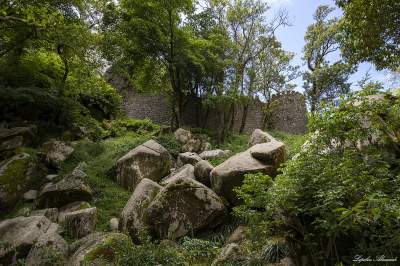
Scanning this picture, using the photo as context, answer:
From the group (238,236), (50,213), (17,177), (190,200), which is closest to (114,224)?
(50,213)

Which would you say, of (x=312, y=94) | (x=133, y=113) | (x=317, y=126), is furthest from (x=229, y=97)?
(x=317, y=126)

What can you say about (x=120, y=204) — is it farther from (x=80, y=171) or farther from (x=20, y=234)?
(x=20, y=234)

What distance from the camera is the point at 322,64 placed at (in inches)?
755

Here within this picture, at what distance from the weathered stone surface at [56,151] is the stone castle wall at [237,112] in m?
7.13

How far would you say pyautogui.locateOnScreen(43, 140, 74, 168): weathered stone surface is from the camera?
11.6 meters

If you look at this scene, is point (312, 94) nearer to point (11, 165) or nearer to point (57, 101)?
point (57, 101)

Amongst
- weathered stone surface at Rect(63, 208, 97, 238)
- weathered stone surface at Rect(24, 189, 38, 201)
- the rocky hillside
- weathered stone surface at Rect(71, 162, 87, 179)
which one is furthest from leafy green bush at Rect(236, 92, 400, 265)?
weathered stone surface at Rect(24, 189, 38, 201)

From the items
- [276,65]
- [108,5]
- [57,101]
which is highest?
[108,5]

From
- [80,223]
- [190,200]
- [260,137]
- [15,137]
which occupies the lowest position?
[80,223]

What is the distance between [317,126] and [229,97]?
1022 cm

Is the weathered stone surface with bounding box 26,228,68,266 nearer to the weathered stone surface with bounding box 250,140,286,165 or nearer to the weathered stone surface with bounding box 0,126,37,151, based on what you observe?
the weathered stone surface with bounding box 250,140,286,165

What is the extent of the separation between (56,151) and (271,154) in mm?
7738

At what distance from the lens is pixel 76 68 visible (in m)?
13.0

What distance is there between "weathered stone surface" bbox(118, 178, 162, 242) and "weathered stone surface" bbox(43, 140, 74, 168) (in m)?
4.76
